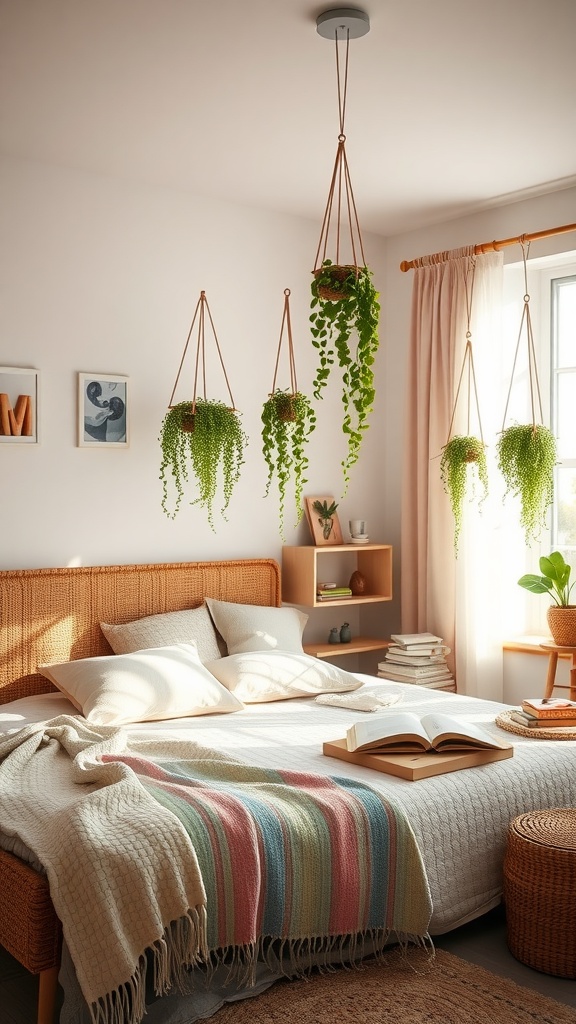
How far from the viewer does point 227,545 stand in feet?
15.2

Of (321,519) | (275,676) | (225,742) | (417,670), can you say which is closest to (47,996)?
(225,742)

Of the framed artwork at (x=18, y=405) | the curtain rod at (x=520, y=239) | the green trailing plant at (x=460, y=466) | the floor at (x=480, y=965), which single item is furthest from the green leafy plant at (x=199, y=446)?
the floor at (x=480, y=965)

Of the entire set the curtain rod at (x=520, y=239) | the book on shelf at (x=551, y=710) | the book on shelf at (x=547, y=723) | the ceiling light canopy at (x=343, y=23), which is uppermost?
the ceiling light canopy at (x=343, y=23)

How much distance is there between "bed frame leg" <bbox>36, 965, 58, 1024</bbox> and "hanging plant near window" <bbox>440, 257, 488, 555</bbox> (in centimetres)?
286

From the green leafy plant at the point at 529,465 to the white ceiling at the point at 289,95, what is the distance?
45.7 inches

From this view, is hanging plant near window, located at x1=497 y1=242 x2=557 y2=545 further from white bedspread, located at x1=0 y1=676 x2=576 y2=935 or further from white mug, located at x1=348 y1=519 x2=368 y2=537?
white bedspread, located at x1=0 y1=676 x2=576 y2=935

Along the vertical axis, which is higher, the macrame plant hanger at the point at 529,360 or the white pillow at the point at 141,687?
the macrame plant hanger at the point at 529,360

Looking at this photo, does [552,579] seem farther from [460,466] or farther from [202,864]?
[202,864]

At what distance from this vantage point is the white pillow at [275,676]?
12.5 ft

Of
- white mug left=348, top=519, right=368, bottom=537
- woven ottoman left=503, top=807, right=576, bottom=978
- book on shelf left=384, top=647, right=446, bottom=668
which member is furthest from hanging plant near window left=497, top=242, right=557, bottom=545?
woven ottoman left=503, top=807, right=576, bottom=978

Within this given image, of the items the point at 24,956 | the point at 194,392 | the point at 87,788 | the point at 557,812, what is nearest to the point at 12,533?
the point at 194,392

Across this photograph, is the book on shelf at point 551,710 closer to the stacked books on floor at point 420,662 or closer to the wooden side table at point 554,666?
the wooden side table at point 554,666

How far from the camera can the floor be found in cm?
236

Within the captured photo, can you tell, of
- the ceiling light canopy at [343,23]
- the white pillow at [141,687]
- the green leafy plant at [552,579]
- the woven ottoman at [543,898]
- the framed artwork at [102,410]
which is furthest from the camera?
the green leafy plant at [552,579]
